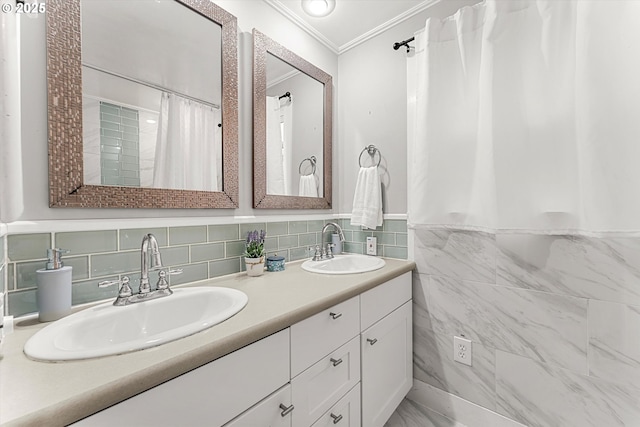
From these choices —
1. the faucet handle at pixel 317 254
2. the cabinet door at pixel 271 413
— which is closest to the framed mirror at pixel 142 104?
the faucet handle at pixel 317 254

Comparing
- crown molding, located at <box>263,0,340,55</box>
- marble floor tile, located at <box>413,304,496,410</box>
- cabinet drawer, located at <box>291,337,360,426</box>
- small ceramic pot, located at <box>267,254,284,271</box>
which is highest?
crown molding, located at <box>263,0,340,55</box>

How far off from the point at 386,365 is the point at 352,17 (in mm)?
1994

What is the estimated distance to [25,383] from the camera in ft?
1.67

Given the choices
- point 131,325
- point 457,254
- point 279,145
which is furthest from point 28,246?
point 457,254

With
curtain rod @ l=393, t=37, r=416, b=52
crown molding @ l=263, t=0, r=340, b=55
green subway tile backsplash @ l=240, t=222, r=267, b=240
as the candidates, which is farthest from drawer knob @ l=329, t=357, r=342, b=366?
crown molding @ l=263, t=0, r=340, b=55

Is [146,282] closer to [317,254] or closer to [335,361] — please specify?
[335,361]

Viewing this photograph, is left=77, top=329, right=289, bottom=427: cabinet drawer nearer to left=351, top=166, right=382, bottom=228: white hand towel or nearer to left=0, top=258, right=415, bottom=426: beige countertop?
left=0, top=258, right=415, bottom=426: beige countertop

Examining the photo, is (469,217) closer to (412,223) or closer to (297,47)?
(412,223)

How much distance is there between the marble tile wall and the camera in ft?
3.53

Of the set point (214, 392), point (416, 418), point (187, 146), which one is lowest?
point (416, 418)

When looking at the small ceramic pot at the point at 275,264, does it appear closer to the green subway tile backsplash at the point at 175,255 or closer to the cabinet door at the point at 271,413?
the green subway tile backsplash at the point at 175,255

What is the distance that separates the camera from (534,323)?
1.26 metres

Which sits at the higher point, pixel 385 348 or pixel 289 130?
pixel 289 130

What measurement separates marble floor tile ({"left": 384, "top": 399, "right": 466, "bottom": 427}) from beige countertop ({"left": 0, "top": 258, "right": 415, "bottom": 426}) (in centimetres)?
103
